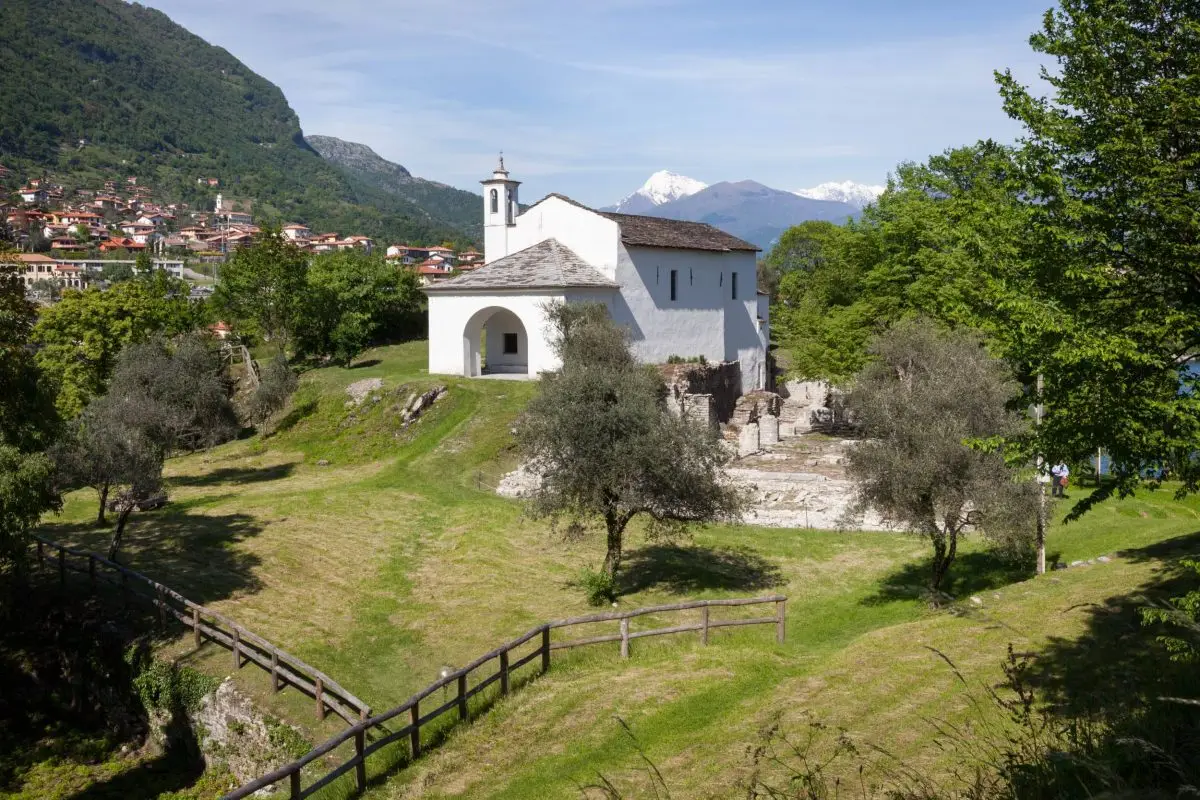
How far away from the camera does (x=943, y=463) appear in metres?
17.5

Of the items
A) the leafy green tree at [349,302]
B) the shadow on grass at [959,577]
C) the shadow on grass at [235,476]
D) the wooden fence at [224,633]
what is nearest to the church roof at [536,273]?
the leafy green tree at [349,302]

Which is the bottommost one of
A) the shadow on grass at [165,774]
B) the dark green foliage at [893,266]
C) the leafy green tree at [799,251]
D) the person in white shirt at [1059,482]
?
the shadow on grass at [165,774]

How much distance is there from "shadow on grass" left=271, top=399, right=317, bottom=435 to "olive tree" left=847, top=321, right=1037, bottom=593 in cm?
2848

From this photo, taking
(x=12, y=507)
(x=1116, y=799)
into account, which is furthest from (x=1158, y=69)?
(x=12, y=507)

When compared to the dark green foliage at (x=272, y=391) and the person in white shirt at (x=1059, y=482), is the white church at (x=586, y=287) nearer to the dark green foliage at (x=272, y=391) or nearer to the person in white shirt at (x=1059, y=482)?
the dark green foliage at (x=272, y=391)

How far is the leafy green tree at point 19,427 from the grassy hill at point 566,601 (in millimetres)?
4256

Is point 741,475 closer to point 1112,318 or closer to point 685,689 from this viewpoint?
point 685,689

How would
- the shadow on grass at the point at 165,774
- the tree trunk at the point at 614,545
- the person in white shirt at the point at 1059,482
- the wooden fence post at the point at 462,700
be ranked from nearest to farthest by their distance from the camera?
the wooden fence post at the point at 462,700 → the shadow on grass at the point at 165,774 → the tree trunk at the point at 614,545 → the person in white shirt at the point at 1059,482

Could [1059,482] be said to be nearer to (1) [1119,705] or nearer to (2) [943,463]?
(2) [943,463]

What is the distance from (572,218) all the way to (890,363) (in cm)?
1948

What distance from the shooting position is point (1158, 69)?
10758mm

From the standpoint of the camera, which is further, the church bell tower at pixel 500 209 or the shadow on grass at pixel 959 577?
the church bell tower at pixel 500 209

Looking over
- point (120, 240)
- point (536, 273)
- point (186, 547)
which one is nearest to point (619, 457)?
point (186, 547)

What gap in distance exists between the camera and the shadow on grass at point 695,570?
21547mm
